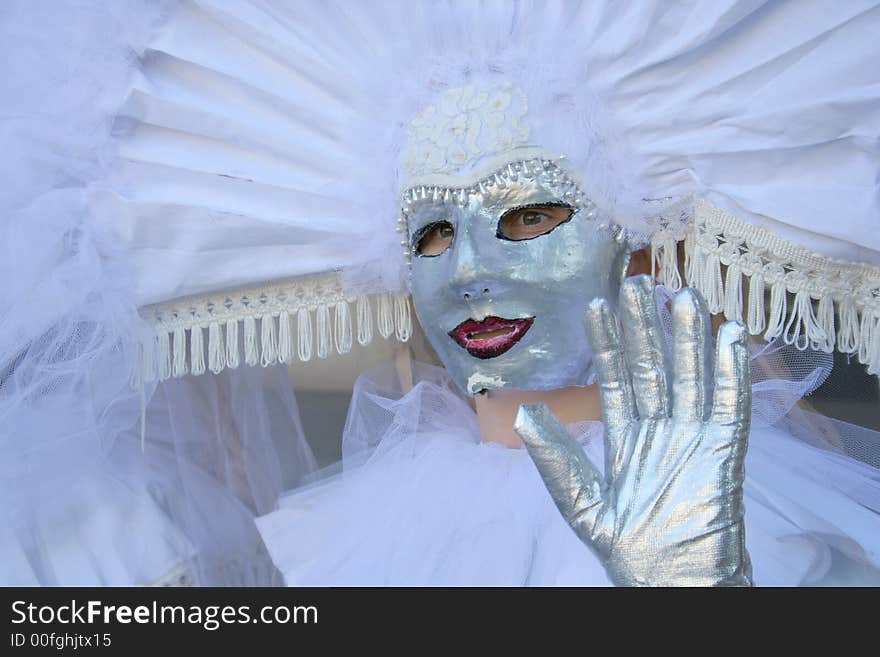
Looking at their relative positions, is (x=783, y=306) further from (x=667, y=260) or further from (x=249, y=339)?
(x=249, y=339)

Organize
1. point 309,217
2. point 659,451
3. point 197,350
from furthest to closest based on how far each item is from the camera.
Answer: point 197,350 → point 309,217 → point 659,451

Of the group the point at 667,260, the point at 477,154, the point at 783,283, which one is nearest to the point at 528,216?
the point at 477,154

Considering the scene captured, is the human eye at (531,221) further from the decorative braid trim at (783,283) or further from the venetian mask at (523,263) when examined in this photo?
the decorative braid trim at (783,283)

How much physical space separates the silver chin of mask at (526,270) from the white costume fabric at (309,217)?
0.16 ft

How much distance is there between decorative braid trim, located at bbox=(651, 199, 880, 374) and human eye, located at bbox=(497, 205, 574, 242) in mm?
192

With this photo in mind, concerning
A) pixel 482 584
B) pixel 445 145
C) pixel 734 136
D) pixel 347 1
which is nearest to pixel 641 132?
pixel 734 136

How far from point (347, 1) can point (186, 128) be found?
32 centimetres

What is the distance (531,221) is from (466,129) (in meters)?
0.16

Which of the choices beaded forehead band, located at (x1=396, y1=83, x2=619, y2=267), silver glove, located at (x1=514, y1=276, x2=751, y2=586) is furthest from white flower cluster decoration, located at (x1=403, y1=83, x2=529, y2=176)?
silver glove, located at (x1=514, y1=276, x2=751, y2=586)

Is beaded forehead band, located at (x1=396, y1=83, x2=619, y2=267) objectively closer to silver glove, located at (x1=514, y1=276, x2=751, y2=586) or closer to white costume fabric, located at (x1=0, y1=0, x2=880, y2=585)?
white costume fabric, located at (x1=0, y1=0, x2=880, y2=585)

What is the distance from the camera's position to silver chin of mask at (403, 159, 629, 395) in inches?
54.7

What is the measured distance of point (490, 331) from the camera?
143 cm

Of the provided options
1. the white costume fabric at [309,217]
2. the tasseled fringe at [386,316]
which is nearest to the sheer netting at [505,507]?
the white costume fabric at [309,217]
